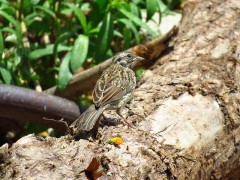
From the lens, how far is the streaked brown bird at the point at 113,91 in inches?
219

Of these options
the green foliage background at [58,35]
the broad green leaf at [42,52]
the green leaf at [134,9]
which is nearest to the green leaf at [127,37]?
the green foliage background at [58,35]

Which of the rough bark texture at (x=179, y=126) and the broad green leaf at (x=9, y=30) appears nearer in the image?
the rough bark texture at (x=179, y=126)

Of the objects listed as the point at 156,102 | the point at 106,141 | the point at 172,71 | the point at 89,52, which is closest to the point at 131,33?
the point at 89,52

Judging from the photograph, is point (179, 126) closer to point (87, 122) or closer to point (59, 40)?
point (87, 122)

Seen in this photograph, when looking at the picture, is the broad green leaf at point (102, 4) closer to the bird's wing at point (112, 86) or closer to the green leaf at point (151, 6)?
the green leaf at point (151, 6)

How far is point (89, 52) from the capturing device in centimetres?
848

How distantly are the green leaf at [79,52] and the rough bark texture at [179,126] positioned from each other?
1.15 meters

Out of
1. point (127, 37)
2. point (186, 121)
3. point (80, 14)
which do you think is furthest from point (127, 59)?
point (186, 121)

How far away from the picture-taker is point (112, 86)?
6.61m

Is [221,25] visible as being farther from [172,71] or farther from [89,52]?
[89,52]

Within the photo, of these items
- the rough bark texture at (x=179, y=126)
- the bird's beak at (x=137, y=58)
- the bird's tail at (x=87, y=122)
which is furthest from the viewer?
the bird's beak at (x=137, y=58)

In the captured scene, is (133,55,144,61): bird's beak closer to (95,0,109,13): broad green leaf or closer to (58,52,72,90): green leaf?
(58,52,72,90): green leaf

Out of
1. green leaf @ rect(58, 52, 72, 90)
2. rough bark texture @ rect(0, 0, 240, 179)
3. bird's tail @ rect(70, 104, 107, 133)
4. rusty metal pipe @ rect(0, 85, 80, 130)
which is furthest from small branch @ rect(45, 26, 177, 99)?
bird's tail @ rect(70, 104, 107, 133)

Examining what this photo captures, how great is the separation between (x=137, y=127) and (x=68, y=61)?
2.57m
